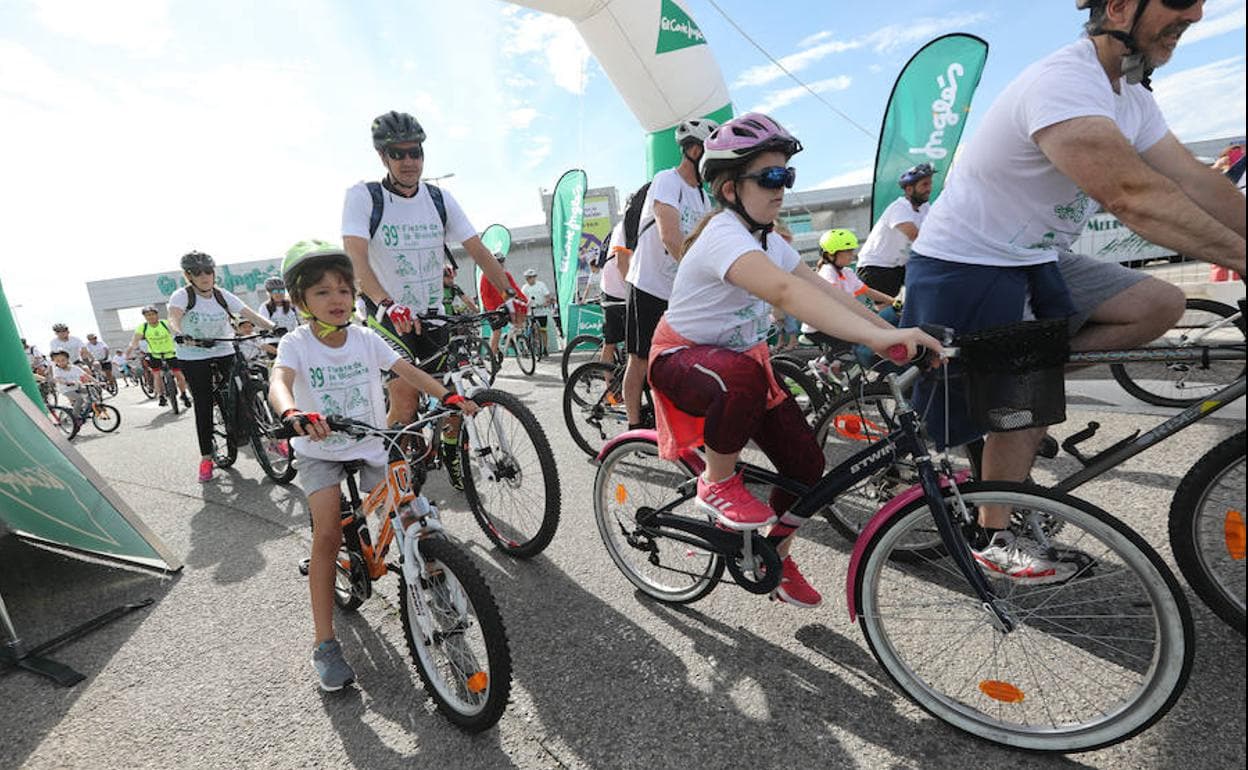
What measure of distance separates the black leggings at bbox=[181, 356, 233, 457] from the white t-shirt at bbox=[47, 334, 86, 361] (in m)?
10.6

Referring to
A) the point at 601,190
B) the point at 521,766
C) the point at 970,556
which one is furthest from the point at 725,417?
the point at 601,190

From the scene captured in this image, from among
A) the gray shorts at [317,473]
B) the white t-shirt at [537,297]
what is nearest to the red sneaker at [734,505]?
the gray shorts at [317,473]

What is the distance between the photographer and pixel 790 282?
1.69 meters

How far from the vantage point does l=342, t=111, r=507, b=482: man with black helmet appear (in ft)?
11.1

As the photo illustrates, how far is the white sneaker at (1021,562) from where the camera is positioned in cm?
186

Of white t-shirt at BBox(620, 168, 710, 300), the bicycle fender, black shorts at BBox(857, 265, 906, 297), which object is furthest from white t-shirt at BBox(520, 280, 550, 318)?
the bicycle fender

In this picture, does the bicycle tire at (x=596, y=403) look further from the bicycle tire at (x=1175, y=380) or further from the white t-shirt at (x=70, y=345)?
the white t-shirt at (x=70, y=345)

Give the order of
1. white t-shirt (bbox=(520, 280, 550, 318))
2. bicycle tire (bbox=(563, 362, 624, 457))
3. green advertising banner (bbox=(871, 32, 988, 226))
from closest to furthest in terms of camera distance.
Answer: bicycle tire (bbox=(563, 362, 624, 457)), green advertising banner (bbox=(871, 32, 988, 226)), white t-shirt (bbox=(520, 280, 550, 318))

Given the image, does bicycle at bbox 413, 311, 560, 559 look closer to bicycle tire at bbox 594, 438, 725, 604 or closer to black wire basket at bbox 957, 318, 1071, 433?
bicycle tire at bbox 594, 438, 725, 604

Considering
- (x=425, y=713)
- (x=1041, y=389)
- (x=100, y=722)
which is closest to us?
(x=1041, y=389)

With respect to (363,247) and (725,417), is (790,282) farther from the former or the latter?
(363,247)

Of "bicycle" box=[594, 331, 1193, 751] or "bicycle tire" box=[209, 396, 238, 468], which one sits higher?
"bicycle" box=[594, 331, 1193, 751]

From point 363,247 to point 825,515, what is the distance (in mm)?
3102

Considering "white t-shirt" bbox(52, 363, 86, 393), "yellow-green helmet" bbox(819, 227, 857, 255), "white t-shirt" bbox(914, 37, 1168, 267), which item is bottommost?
"white t-shirt" bbox(52, 363, 86, 393)
